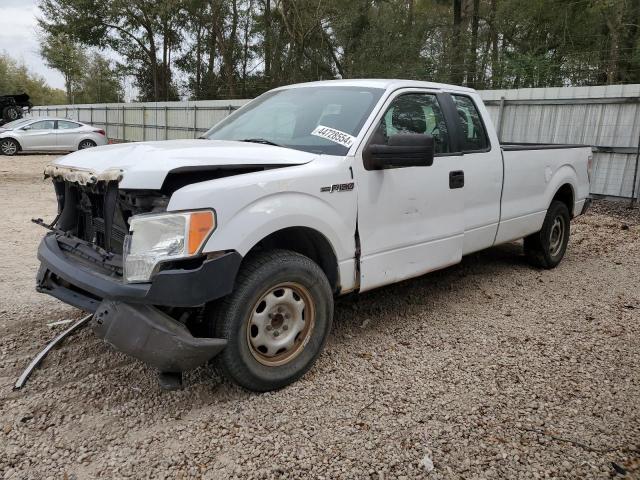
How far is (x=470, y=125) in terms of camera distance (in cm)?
473

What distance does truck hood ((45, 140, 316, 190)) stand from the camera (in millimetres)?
2799

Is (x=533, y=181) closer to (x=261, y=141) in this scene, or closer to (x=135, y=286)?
(x=261, y=141)

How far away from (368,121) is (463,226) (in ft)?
4.50

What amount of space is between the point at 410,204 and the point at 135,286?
208 centimetres

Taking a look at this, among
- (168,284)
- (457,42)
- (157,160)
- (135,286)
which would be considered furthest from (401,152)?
(457,42)

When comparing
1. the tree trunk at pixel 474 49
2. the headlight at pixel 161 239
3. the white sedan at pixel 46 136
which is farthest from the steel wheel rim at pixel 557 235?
the white sedan at pixel 46 136

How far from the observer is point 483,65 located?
64.7 ft

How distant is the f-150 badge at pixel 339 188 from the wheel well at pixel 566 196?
11.9 ft

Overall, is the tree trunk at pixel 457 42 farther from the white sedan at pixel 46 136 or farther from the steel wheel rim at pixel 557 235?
the steel wheel rim at pixel 557 235

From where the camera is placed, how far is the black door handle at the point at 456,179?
14.1 ft

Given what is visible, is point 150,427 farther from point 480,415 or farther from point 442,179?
point 442,179

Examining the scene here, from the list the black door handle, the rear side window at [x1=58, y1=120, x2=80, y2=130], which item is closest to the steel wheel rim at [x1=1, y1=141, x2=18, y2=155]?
the rear side window at [x1=58, y1=120, x2=80, y2=130]

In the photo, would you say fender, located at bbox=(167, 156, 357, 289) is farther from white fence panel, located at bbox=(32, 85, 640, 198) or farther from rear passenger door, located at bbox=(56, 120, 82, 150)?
rear passenger door, located at bbox=(56, 120, 82, 150)

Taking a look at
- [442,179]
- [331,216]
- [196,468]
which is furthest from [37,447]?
[442,179]
